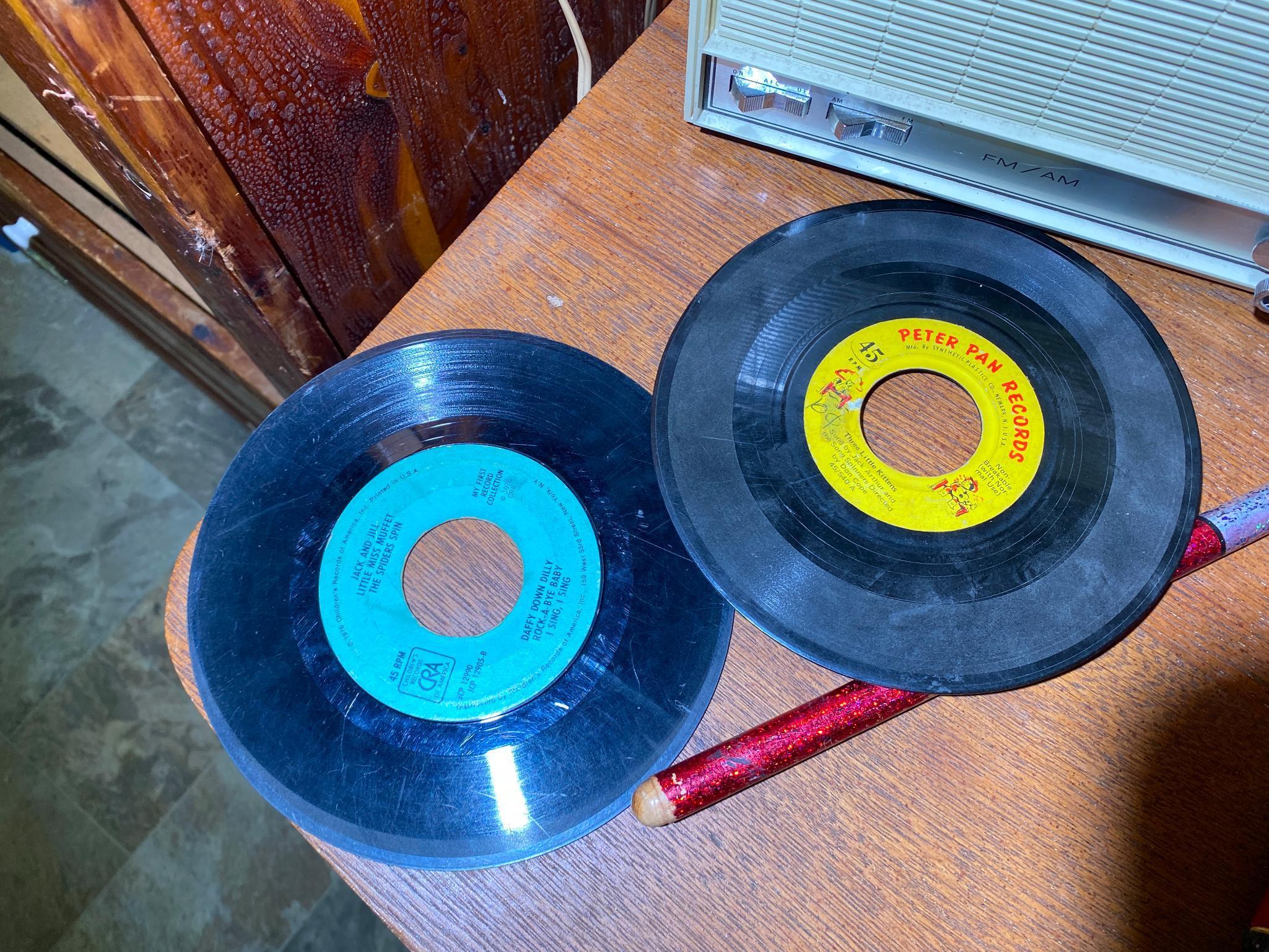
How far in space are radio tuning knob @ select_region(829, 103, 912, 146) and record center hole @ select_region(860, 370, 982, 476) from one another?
170 millimetres

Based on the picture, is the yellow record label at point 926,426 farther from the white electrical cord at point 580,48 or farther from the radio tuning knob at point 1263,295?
the white electrical cord at point 580,48

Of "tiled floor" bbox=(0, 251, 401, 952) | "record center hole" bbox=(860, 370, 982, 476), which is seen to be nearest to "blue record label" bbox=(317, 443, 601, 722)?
"record center hole" bbox=(860, 370, 982, 476)

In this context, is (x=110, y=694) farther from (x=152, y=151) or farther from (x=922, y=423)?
(x=922, y=423)

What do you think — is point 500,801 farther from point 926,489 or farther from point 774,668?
point 926,489

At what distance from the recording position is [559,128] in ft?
2.29

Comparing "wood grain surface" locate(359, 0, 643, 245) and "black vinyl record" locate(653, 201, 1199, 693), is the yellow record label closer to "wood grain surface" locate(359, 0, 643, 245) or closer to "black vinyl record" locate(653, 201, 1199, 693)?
"black vinyl record" locate(653, 201, 1199, 693)

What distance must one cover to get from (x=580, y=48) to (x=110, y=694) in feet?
3.96

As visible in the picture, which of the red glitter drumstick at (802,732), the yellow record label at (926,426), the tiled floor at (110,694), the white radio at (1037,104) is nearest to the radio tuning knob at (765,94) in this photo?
the white radio at (1037,104)

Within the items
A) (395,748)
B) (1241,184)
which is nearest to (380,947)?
(395,748)

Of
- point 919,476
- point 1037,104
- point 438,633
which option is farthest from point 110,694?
point 1037,104

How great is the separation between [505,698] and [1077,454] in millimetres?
413

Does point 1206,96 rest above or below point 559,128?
above

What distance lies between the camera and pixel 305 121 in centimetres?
64

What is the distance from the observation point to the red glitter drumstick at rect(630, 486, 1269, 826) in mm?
506
